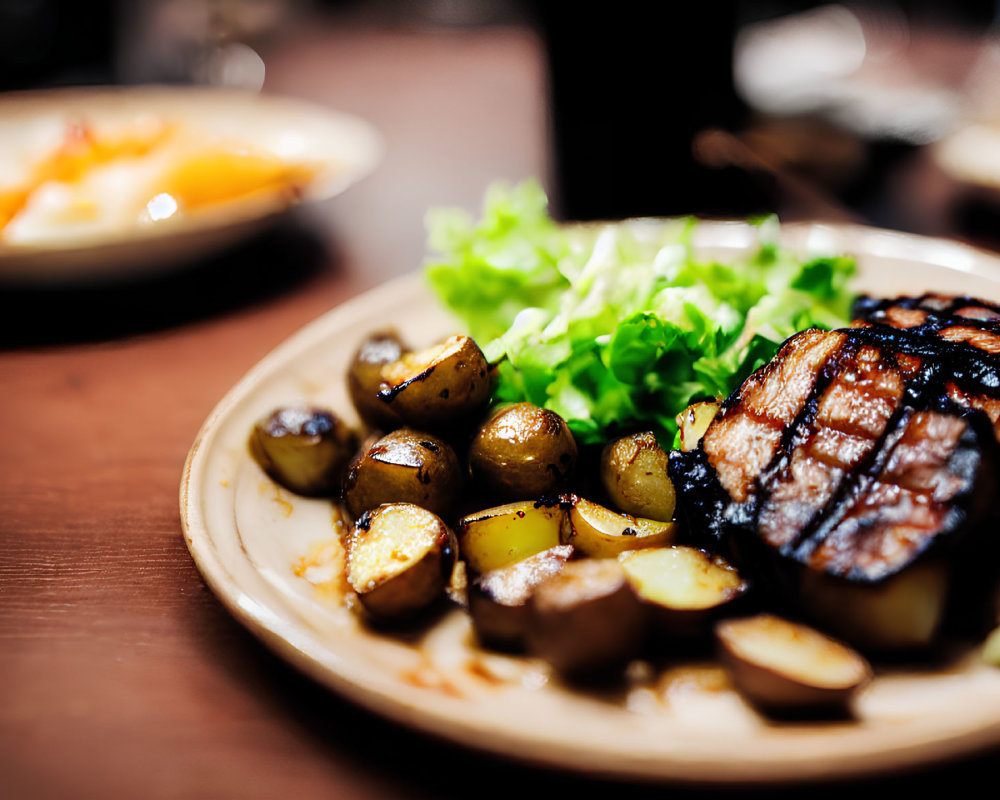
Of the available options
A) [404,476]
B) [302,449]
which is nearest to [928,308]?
[404,476]

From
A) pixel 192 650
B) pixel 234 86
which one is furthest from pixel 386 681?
pixel 234 86

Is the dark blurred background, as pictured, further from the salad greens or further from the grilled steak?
the grilled steak

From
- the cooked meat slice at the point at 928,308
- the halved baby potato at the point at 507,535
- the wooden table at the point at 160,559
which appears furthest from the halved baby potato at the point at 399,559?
the cooked meat slice at the point at 928,308

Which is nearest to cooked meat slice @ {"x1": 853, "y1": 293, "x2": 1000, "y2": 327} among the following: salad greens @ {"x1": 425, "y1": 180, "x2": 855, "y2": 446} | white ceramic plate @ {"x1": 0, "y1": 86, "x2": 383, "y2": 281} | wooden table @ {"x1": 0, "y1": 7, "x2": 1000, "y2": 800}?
salad greens @ {"x1": 425, "y1": 180, "x2": 855, "y2": 446}

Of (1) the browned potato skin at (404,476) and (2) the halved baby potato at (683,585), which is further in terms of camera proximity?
(1) the browned potato skin at (404,476)

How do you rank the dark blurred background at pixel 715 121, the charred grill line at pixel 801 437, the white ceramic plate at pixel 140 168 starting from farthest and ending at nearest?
1. the dark blurred background at pixel 715 121
2. the white ceramic plate at pixel 140 168
3. the charred grill line at pixel 801 437

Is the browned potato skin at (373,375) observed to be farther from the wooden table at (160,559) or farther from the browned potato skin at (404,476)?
the wooden table at (160,559)

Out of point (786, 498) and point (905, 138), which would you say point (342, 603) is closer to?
point (786, 498)
